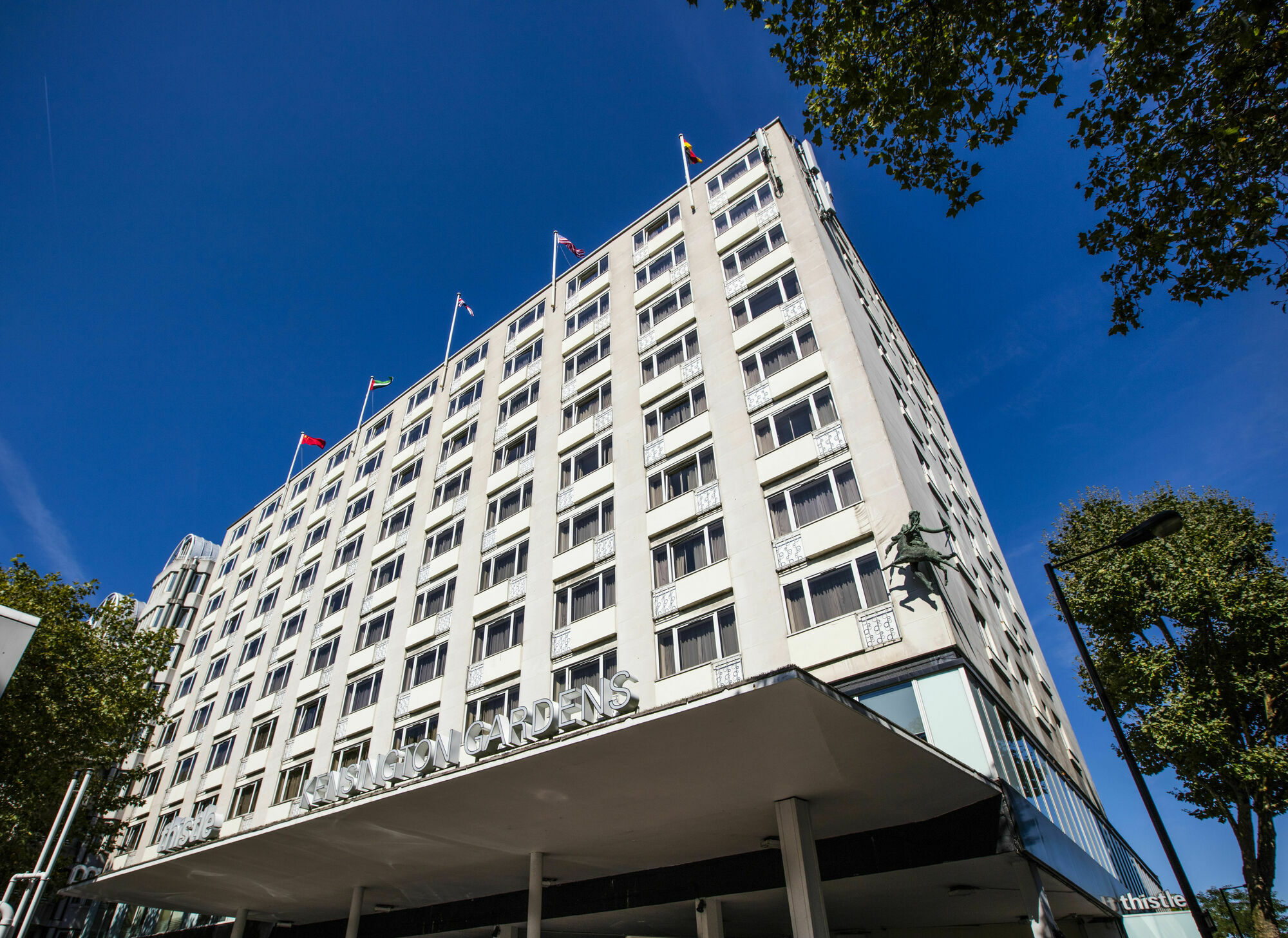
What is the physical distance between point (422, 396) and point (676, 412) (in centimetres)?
2145

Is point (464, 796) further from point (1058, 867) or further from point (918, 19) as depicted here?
point (918, 19)

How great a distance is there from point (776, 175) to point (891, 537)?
58.3 feet

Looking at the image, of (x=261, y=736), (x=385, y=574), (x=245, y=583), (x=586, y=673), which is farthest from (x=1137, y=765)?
(x=245, y=583)

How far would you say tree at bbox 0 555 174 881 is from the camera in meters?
23.9

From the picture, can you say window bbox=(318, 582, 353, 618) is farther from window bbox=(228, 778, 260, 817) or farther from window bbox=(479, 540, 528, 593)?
window bbox=(479, 540, 528, 593)

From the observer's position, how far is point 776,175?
2884 cm

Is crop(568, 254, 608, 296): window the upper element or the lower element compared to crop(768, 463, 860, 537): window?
upper

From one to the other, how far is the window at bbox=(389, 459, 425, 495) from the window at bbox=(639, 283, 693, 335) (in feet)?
47.8

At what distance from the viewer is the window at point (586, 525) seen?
81.4 ft

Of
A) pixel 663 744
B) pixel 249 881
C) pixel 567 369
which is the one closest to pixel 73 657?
pixel 249 881

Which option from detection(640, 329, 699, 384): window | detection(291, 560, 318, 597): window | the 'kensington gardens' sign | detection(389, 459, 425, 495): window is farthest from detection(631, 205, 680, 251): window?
detection(291, 560, 318, 597): window

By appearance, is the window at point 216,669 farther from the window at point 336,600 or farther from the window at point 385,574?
the window at point 385,574

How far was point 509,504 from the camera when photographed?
29.5 m

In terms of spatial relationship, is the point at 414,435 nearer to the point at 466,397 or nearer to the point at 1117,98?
the point at 466,397
